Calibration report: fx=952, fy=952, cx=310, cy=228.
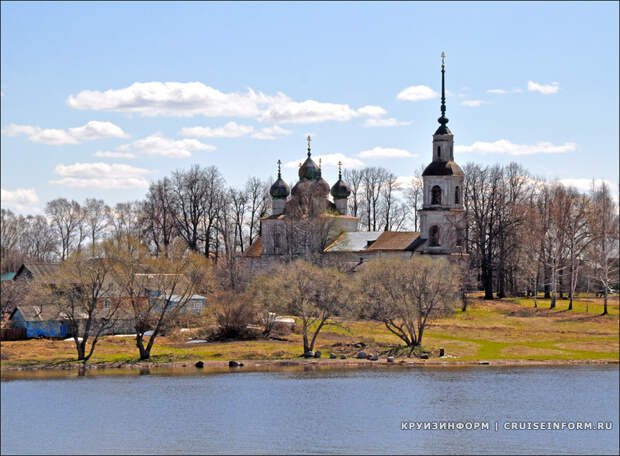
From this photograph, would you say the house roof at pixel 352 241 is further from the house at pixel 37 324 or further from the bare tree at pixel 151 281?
the house at pixel 37 324

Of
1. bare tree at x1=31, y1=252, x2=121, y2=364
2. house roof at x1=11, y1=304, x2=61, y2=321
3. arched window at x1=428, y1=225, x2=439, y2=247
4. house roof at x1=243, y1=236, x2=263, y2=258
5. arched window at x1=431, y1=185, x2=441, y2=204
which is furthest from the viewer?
house roof at x1=243, y1=236, x2=263, y2=258

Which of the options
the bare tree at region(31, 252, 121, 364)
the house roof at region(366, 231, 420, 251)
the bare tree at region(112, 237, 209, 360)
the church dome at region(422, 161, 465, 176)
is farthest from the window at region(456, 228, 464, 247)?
the bare tree at region(31, 252, 121, 364)

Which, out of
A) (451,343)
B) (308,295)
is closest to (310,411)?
(308,295)

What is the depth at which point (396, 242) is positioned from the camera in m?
85.0

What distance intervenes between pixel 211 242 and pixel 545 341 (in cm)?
4427

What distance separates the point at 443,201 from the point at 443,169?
9.26 feet

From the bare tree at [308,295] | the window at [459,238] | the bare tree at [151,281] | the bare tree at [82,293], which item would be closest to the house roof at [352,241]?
the window at [459,238]

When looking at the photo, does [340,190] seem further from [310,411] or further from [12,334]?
[310,411]

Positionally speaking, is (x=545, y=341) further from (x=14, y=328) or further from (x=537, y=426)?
(x=14, y=328)

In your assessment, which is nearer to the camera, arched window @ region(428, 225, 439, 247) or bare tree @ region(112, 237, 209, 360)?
bare tree @ region(112, 237, 209, 360)

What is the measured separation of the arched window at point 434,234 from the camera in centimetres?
8331

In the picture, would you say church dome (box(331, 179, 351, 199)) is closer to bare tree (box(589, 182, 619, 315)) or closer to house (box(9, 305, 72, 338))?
bare tree (box(589, 182, 619, 315))

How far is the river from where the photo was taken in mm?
34719

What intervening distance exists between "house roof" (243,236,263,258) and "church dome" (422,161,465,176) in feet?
64.2
